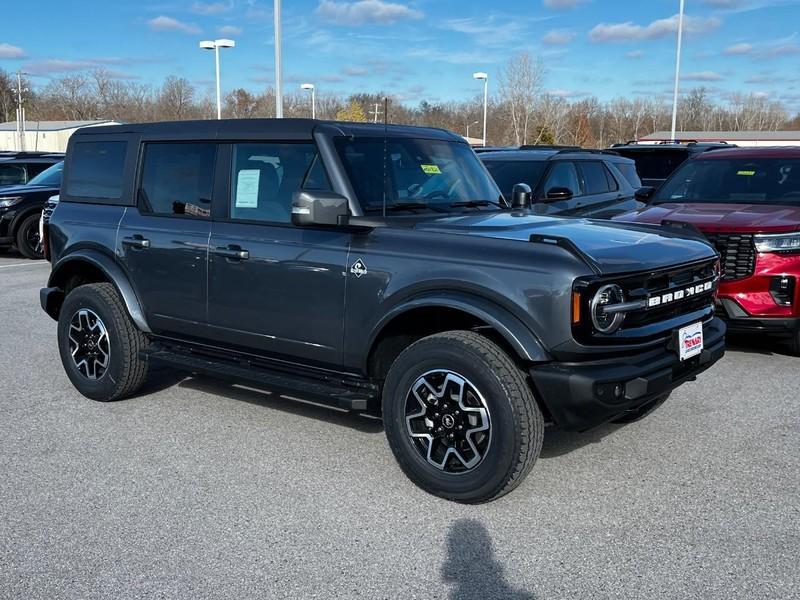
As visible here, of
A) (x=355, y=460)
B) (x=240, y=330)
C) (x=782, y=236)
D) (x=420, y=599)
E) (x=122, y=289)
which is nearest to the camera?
(x=420, y=599)

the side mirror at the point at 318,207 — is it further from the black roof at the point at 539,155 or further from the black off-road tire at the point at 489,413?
the black roof at the point at 539,155

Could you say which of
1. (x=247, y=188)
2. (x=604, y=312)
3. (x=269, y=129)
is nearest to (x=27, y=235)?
(x=247, y=188)

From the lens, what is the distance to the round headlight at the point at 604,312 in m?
3.73

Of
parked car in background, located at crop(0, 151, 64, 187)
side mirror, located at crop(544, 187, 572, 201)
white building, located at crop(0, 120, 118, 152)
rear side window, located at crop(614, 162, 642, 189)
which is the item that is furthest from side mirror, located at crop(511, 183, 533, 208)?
white building, located at crop(0, 120, 118, 152)

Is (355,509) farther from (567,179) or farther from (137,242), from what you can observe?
(567,179)

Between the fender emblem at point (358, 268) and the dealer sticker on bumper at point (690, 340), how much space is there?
5.57 ft

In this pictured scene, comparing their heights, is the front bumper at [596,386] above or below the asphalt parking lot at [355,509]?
above

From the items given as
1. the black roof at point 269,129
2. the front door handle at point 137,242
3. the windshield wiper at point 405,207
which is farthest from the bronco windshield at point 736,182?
the front door handle at point 137,242

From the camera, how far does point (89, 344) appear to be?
5766mm

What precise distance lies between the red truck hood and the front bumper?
3.19 metres

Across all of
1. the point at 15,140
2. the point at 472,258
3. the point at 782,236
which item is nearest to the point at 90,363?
the point at 472,258

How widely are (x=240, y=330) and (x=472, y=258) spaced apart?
170 centimetres

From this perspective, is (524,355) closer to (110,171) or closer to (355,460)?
(355,460)

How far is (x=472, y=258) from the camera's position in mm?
3988
